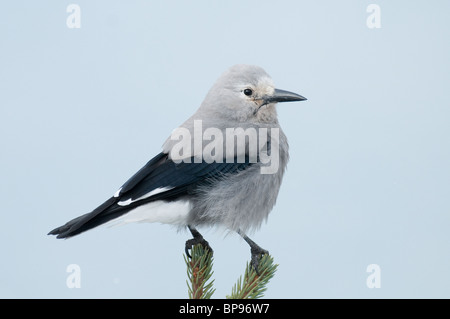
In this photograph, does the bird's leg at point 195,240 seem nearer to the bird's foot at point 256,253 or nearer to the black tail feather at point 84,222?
the bird's foot at point 256,253

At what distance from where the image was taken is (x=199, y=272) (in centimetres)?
306

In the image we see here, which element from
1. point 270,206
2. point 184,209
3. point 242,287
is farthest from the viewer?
point 270,206

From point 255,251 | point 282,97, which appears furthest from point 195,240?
point 282,97

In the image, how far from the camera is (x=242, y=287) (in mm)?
2936

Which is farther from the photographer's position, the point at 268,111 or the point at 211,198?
the point at 268,111

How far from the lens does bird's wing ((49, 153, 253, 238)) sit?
2.92 meters

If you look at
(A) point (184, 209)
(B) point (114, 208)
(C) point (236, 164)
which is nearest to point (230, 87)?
(C) point (236, 164)

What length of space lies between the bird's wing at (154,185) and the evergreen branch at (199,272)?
34 centimetres

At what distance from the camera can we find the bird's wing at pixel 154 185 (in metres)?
2.92

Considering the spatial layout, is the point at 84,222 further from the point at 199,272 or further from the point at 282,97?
the point at 282,97

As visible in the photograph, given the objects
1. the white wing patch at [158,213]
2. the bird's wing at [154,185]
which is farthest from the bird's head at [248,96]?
the white wing patch at [158,213]
